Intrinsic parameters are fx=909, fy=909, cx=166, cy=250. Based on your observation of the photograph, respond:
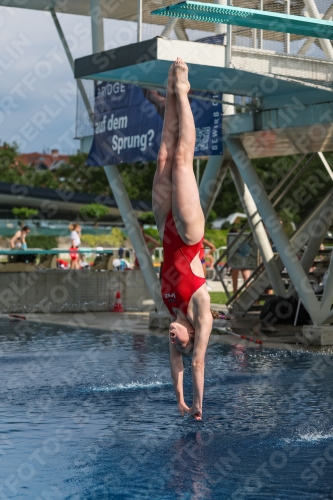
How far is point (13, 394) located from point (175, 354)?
3.49 metres

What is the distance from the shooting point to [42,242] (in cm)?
4903

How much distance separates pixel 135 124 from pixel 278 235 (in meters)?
4.13

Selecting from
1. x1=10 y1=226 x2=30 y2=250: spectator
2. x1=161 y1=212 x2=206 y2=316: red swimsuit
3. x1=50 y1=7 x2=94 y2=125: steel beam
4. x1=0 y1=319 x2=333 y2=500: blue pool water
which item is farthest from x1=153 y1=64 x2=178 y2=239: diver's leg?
x1=10 y1=226 x2=30 y2=250: spectator

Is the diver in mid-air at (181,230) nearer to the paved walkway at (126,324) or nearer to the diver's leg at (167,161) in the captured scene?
the diver's leg at (167,161)

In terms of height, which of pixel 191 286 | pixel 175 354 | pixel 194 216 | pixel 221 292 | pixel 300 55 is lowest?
pixel 221 292

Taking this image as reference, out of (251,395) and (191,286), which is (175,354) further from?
(251,395)

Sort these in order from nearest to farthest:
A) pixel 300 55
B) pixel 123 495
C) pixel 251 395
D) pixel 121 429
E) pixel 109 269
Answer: pixel 123 495 → pixel 121 429 → pixel 251 395 → pixel 300 55 → pixel 109 269

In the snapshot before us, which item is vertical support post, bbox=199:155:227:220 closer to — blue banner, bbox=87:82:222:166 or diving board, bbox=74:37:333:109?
blue banner, bbox=87:82:222:166

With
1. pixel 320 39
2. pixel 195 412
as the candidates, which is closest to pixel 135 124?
pixel 320 39

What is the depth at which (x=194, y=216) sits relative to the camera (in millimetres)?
7219

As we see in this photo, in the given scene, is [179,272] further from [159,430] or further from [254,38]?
[254,38]

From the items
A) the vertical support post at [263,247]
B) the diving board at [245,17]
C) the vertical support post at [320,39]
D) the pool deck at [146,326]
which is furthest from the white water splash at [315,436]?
the vertical support post at [263,247]

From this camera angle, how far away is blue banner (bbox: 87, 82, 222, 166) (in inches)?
645

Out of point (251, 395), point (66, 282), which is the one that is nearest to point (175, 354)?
point (251, 395)
